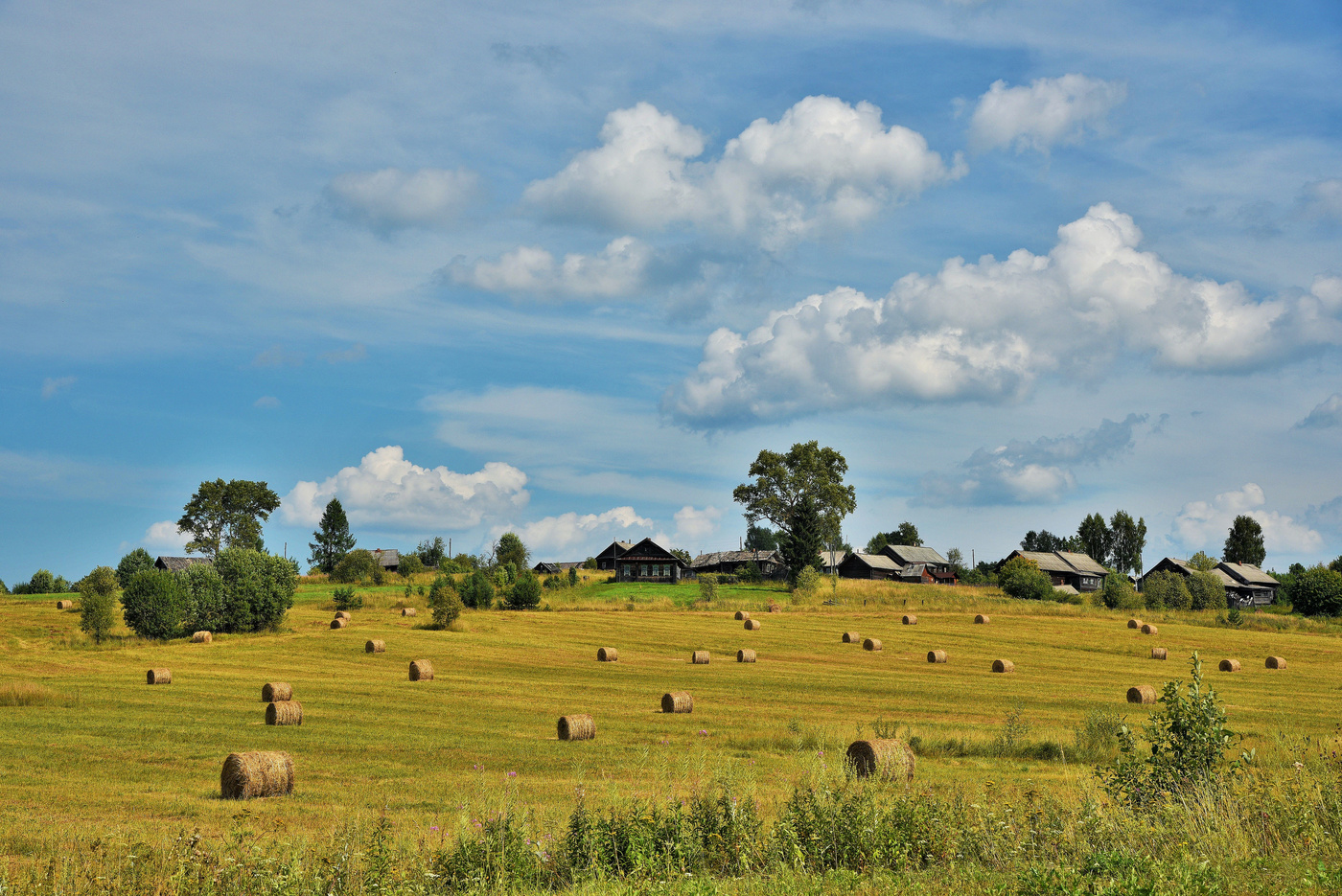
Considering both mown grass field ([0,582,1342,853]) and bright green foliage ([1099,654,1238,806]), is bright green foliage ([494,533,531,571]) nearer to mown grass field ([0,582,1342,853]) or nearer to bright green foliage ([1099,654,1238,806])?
mown grass field ([0,582,1342,853])

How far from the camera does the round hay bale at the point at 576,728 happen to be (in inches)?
1006

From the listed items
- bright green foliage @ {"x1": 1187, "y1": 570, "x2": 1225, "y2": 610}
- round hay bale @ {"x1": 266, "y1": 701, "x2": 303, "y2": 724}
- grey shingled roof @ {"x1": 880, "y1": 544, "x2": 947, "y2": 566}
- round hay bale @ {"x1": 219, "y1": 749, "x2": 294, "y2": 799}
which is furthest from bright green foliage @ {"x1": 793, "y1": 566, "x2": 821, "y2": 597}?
round hay bale @ {"x1": 219, "y1": 749, "x2": 294, "y2": 799}

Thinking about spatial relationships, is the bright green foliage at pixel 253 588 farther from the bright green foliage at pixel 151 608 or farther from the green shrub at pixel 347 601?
the green shrub at pixel 347 601

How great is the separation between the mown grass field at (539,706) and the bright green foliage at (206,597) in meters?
5.70

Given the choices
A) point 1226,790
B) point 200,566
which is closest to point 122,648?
point 200,566

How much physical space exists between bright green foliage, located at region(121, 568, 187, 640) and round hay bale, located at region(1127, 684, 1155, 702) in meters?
49.8

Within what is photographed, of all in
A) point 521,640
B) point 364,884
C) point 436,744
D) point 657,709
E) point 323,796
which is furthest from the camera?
point 521,640

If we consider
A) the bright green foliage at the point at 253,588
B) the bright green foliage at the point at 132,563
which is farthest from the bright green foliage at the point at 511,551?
the bright green foliage at the point at 253,588

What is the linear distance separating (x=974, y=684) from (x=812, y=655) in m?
11.7

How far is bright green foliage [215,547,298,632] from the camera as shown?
61500mm

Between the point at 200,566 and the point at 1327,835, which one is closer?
the point at 1327,835

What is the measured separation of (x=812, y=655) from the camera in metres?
49.7

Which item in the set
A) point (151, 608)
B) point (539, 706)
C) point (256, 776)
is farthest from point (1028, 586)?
point (256, 776)

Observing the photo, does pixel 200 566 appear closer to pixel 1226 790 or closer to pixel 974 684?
pixel 974 684
